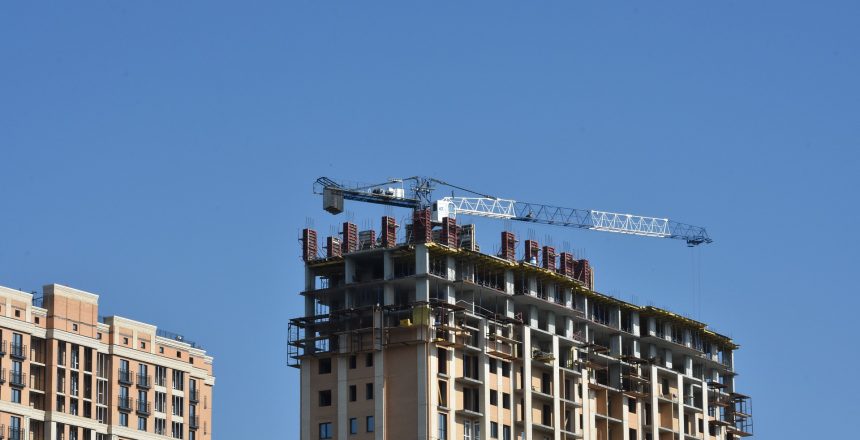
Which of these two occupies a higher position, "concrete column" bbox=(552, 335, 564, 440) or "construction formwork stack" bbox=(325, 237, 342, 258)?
"construction formwork stack" bbox=(325, 237, 342, 258)

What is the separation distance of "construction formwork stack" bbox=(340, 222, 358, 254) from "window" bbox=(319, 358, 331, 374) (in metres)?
10.4

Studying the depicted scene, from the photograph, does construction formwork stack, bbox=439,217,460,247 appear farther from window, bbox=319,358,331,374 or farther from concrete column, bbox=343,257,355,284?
window, bbox=319,358,331,374

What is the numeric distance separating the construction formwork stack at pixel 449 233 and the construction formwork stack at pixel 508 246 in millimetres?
5652

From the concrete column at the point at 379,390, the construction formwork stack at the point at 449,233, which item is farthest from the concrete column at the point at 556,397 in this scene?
the concrete column at the point at 379,390

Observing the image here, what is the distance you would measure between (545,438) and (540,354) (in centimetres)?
772

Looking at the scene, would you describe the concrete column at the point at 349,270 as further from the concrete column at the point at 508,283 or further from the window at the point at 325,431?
the concrete column at the point at 508,283

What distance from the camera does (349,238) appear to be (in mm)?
187500

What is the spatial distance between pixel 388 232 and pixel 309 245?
28.6 ft

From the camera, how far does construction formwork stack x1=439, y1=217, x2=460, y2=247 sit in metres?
185

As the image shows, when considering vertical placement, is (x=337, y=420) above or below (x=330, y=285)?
below

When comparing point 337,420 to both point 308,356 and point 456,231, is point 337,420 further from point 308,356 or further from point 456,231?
point 456,231

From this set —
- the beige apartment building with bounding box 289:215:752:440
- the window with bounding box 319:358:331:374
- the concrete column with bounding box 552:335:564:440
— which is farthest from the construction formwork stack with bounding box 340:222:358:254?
the concrete column with bounding box 552:335:564:440

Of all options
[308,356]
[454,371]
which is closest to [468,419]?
[454,371]

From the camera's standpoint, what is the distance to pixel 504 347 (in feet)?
611
